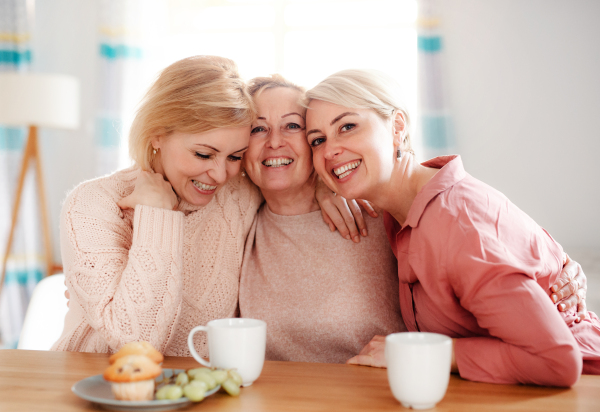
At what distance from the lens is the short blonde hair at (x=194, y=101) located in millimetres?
1407

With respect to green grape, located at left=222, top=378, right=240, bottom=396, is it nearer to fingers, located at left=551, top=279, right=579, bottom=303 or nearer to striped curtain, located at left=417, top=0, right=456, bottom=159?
fingers, located at left=551, top=279, right=579, bottom=303

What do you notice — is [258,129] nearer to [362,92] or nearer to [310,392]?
[362,92]

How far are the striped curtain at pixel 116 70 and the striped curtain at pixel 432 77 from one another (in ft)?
6.53

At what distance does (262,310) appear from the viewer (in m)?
1.48

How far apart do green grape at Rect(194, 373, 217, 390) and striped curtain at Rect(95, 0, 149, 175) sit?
329 cm

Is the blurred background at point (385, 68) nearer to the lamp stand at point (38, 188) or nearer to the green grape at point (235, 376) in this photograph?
the lamp stand at point (38, 188)

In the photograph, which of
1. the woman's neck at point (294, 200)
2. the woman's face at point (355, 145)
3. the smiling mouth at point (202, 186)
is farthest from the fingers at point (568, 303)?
the smiling mouth at point (202, 186)

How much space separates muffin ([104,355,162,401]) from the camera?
0.78m

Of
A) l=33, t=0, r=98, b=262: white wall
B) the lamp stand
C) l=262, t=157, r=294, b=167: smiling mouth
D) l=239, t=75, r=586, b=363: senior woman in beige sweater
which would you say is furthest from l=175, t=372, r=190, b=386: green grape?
l=33, t=0, r=98, b=262: white wall

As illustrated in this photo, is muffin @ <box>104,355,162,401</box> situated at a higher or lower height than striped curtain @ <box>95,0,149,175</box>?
lower

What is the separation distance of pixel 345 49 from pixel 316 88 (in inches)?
106

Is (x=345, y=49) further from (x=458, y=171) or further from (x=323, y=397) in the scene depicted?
(x=323, y=397)

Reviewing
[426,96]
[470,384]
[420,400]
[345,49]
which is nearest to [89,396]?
[420,400]

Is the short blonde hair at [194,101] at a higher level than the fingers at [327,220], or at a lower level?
higher
